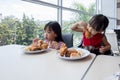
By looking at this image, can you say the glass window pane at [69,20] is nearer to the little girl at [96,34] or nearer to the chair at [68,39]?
the chair at [68,39]

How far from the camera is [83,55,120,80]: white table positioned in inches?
29.0

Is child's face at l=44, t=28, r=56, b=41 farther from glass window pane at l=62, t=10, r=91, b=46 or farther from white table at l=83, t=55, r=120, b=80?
glass window pane at l=62, t=10, r=91, b=46

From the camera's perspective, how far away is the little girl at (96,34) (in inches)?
58.0

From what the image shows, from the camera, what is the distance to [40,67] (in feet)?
2.80

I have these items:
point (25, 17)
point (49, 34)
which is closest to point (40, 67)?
point (49, 34)

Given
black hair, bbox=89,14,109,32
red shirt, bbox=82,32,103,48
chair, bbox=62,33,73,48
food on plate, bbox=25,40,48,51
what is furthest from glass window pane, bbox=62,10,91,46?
food on plate, bbox=25,40,48,51

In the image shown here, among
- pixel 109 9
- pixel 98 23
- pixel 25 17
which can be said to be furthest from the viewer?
pixel 109 9

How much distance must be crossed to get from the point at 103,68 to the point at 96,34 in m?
0.85

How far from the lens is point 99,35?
1650 mm

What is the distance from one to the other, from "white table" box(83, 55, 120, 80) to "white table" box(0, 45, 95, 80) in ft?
0.11

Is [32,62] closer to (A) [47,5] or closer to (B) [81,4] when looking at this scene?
(A) [47,5]

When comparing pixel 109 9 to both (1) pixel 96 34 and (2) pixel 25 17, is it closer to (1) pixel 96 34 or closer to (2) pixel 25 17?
(1) pixel 96 34

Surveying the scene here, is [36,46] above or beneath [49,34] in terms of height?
beneath

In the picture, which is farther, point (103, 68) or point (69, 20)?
point (69, 20)
